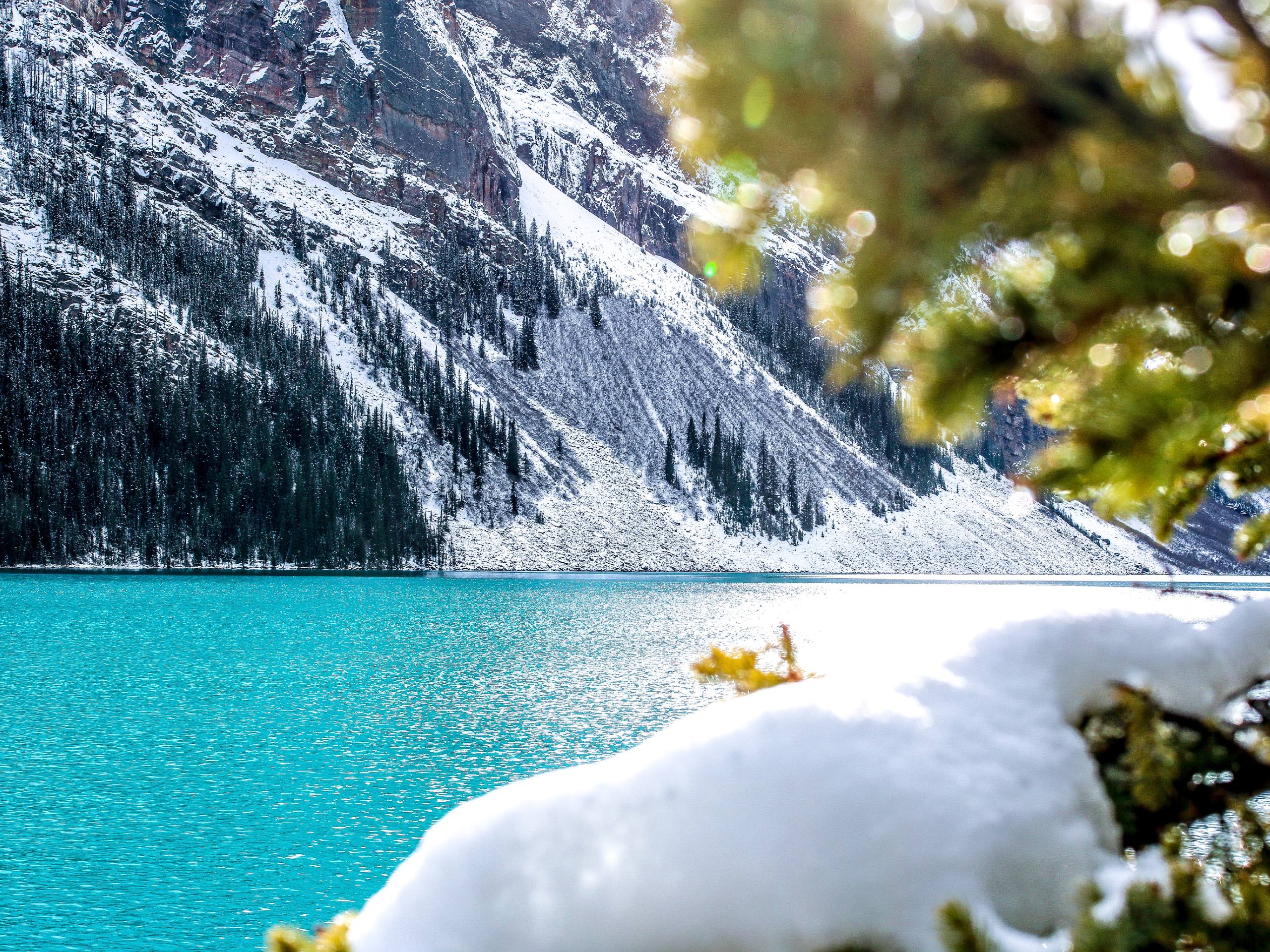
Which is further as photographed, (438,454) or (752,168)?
(438,454)

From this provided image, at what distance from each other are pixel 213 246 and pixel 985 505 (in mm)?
148436

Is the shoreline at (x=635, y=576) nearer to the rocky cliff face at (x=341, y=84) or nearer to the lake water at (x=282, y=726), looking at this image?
the lake water at (x=282, y=726)

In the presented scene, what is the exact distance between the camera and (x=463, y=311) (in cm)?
15375

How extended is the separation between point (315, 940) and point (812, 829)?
5.16 feet

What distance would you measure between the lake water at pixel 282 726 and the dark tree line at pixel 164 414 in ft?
151

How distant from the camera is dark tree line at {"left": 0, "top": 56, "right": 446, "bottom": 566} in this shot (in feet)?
354

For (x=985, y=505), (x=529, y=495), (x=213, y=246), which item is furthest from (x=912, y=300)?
(x=985, y=505)

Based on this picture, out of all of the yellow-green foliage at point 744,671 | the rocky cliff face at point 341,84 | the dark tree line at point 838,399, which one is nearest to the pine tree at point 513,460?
the rocky cliff face at point 341,84

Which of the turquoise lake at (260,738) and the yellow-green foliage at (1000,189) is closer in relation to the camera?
the yellow-green foliage at (1000,189)

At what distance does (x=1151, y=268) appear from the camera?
1841 mm

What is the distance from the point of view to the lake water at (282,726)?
15.5 meters

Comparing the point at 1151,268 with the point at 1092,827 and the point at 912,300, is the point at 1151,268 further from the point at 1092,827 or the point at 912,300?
the point at 1092,827

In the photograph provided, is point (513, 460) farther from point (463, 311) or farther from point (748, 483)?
point (748, 483)

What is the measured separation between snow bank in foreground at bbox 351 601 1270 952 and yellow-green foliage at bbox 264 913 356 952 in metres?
0.06
